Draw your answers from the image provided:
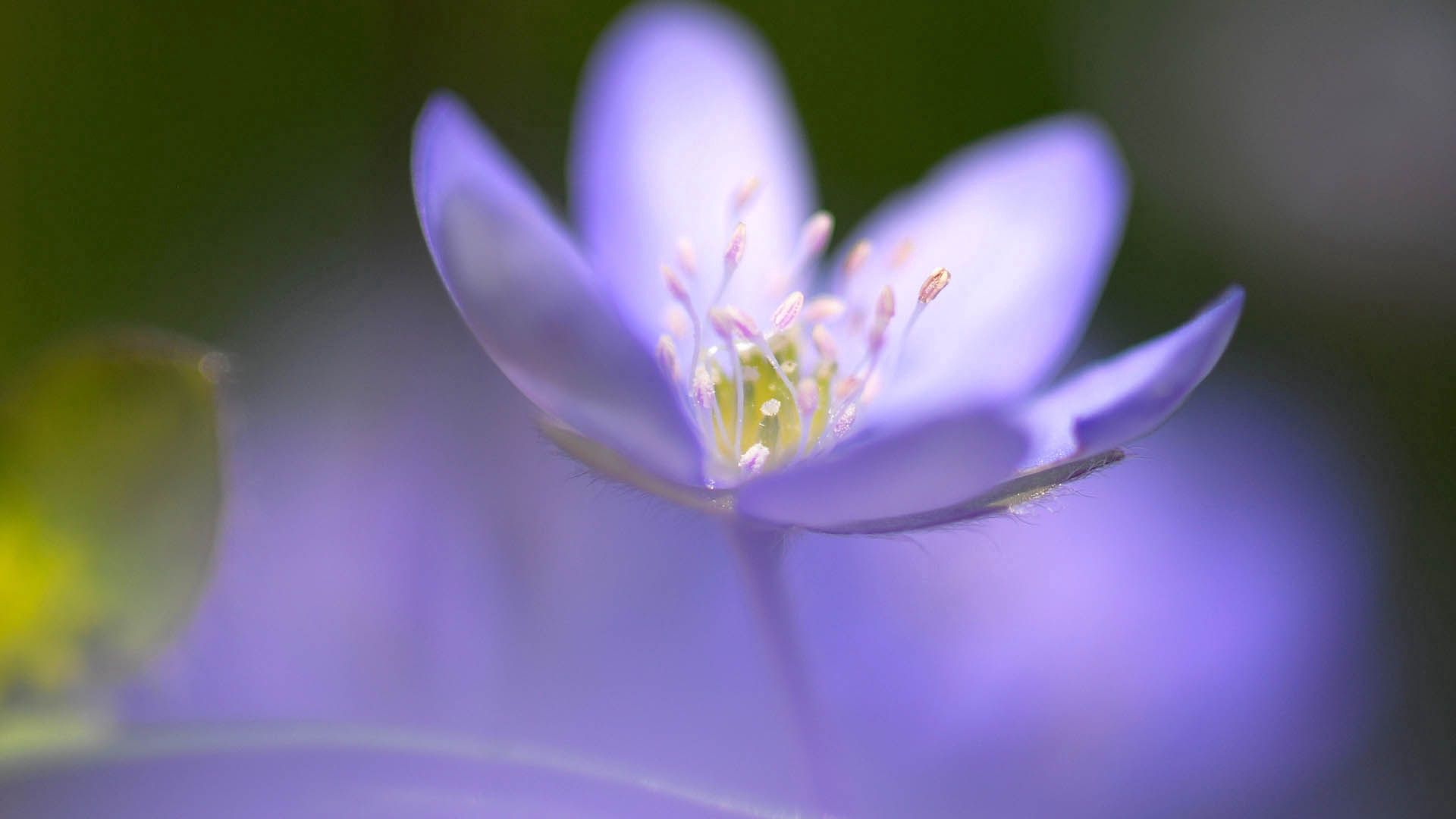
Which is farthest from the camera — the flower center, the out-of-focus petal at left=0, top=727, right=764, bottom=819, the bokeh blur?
the bokeh blur

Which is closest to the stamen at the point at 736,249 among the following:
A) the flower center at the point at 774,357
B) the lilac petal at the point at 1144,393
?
the flower center at the point at 774,357

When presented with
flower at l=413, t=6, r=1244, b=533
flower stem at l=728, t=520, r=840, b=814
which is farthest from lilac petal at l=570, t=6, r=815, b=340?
flower stem at l=728, t=520, r=840, b=814

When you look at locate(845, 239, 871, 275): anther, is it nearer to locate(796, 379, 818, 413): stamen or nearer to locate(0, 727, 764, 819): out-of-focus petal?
locate(796, 379, 818, 413): stamen

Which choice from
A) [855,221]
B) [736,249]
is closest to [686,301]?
[736,249]

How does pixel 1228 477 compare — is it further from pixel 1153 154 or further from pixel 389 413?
pixel 389 413

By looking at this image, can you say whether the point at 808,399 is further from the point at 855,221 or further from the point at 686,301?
the point at 855,221

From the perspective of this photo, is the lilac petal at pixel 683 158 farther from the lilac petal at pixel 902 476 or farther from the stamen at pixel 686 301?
the lilac petal at pixel 902 476

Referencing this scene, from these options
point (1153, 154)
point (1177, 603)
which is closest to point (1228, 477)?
point (1177, 603)

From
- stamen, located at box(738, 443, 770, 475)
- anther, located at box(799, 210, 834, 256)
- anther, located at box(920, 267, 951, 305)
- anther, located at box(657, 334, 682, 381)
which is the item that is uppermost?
anther, located at box(799, 210, 834, 256)
